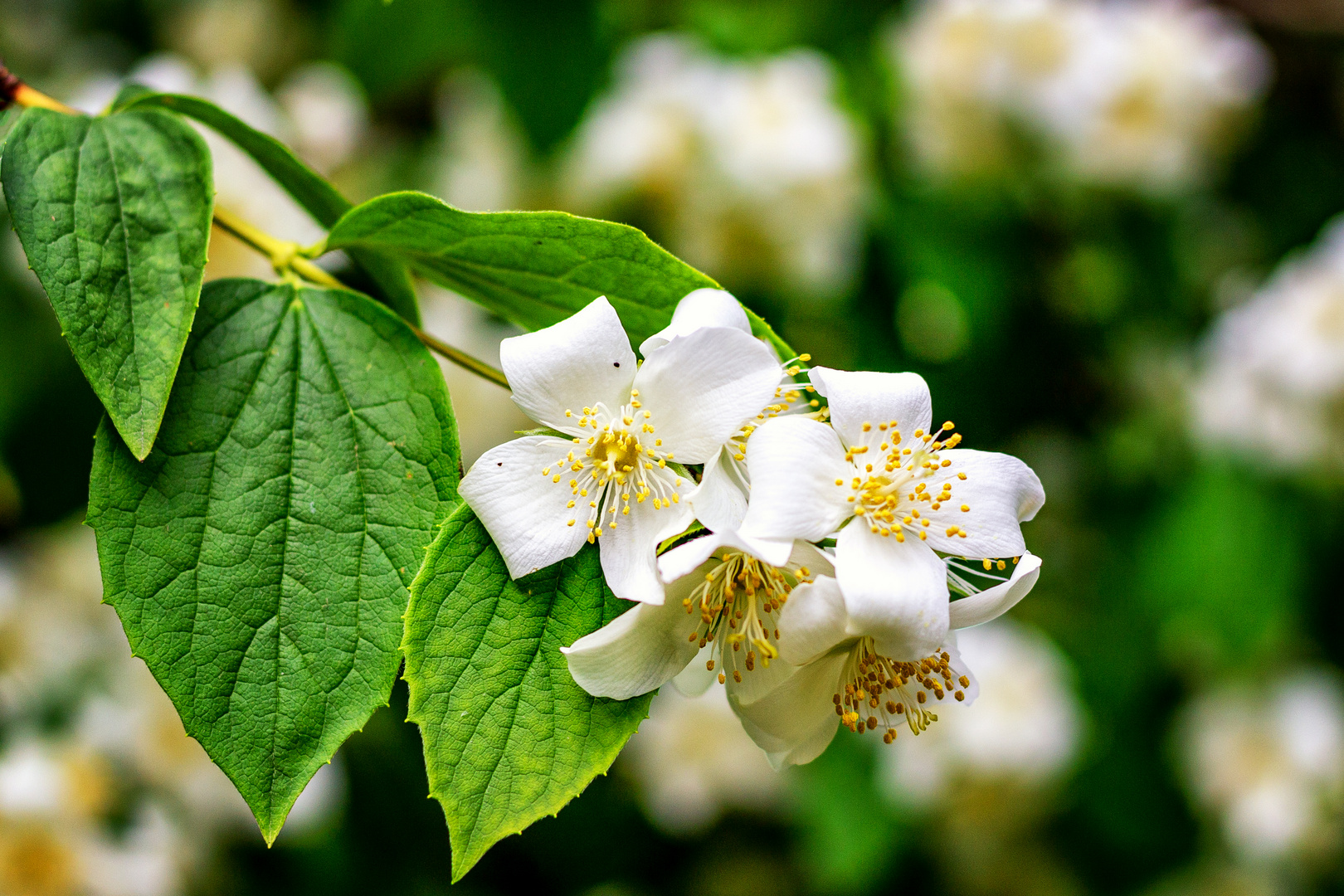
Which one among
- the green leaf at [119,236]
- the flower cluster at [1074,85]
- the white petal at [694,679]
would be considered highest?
the green leaf at [119,236]

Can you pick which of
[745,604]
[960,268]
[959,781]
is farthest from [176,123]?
[959,781]

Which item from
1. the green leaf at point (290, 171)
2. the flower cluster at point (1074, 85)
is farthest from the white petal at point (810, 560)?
the flower cluster at point (1074, 85)

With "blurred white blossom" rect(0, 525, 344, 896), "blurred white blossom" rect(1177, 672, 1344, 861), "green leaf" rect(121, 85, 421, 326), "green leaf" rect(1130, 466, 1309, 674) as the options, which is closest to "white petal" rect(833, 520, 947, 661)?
"green leaf" rect(121, 85, 421, 326)

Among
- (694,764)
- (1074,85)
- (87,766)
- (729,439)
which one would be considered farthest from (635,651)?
(1074,85)

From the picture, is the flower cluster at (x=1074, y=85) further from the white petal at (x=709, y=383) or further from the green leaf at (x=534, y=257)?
the white petal at (x=709, y=383)

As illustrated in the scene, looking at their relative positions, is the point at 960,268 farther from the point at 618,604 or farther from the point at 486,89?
the point at 618,604
